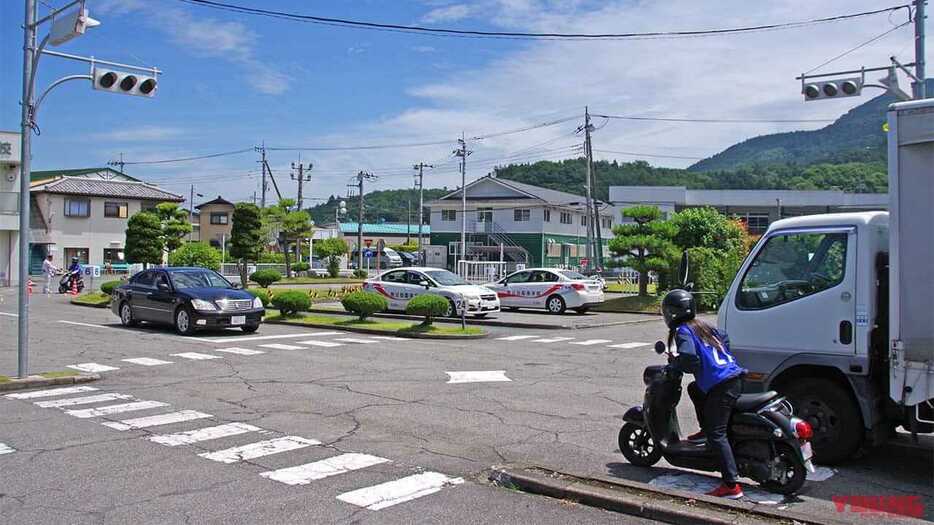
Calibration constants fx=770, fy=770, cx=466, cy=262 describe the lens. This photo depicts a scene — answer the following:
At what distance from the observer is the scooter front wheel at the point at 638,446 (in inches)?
267

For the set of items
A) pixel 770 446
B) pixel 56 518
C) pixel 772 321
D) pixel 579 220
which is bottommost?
pixel 56 518

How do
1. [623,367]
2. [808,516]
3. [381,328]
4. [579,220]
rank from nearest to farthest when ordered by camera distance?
[808,516] → [623,367] → [381,328] → [579,220]

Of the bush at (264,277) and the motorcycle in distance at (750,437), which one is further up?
the bush at (264,277)

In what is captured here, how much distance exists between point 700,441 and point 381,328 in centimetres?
1405

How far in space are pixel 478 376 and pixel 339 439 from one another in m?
4.71

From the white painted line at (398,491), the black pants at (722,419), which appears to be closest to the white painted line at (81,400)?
the white painted line at (398,491)

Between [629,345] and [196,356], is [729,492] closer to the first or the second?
[196,356]

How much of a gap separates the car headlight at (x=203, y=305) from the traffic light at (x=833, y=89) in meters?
13.6

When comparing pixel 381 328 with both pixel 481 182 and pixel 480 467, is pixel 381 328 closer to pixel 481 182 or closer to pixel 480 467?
pixel 480 467

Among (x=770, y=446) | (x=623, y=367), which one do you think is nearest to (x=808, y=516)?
(x=770, y=446)

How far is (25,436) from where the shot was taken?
313 inches

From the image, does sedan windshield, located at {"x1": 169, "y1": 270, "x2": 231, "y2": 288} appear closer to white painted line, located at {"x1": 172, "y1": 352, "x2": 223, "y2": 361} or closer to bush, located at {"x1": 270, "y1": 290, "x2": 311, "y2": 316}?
bush, located at {"x1": 270, "y1": 290, "x2": 311, "y2": 316}

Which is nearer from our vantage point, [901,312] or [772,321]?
[901,312]

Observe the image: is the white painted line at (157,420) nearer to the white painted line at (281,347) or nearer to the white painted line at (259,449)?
the white painted line at (259,449)
